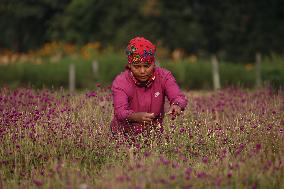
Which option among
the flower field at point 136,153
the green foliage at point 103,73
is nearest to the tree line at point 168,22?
the green foliage at point 103,73

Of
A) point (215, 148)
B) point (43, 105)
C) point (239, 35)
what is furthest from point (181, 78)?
point (215, 148)

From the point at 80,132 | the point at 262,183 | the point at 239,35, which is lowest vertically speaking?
the point at 262,183

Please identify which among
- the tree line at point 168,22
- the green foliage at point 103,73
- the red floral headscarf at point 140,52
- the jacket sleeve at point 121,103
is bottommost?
the jacket sleeve at point 121,103

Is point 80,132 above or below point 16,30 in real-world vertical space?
below

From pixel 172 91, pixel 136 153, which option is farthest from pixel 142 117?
pixel 172 91

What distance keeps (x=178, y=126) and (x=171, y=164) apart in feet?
5.88

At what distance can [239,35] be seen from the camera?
1152 inches

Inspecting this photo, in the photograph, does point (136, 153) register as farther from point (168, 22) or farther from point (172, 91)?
point (168, 22)

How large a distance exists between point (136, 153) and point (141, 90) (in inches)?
38.9

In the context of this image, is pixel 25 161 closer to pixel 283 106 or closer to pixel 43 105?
pixel 43 105

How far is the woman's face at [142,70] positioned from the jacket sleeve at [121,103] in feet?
0.73

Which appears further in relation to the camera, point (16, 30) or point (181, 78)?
point (16, 30)

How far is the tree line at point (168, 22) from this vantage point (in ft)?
91.1

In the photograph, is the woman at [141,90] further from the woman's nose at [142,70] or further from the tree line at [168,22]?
the tree line at [168,22]
